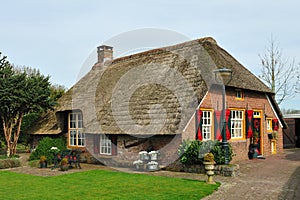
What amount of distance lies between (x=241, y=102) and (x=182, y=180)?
697 centimetres

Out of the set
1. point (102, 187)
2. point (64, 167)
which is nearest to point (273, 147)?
point (64, 167)

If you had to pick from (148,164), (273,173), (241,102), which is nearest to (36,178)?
(148,164)

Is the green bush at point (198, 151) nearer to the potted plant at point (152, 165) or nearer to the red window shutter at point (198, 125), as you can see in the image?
the red window shutter at point (198, 125)

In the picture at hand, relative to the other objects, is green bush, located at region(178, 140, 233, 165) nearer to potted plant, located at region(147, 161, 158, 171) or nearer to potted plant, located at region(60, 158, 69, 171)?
potted plant, located at region(147, 161, 158, 171)

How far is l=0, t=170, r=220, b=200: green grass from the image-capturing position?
859 cm

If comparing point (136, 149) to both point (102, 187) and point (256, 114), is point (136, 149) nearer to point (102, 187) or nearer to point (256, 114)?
point (102, 187)

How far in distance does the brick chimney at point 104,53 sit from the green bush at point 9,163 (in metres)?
9.96

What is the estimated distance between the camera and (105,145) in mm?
15938

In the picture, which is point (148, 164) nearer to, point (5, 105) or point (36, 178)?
point (36, 178)

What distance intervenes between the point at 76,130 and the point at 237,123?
8.40 m

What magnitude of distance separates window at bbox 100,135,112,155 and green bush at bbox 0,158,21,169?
3.96 m

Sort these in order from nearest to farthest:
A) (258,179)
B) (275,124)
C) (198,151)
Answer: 1. (258,179)
2. (198,151)
3. (275,124)

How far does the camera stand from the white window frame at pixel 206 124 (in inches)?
558

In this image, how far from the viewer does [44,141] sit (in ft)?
55.6
